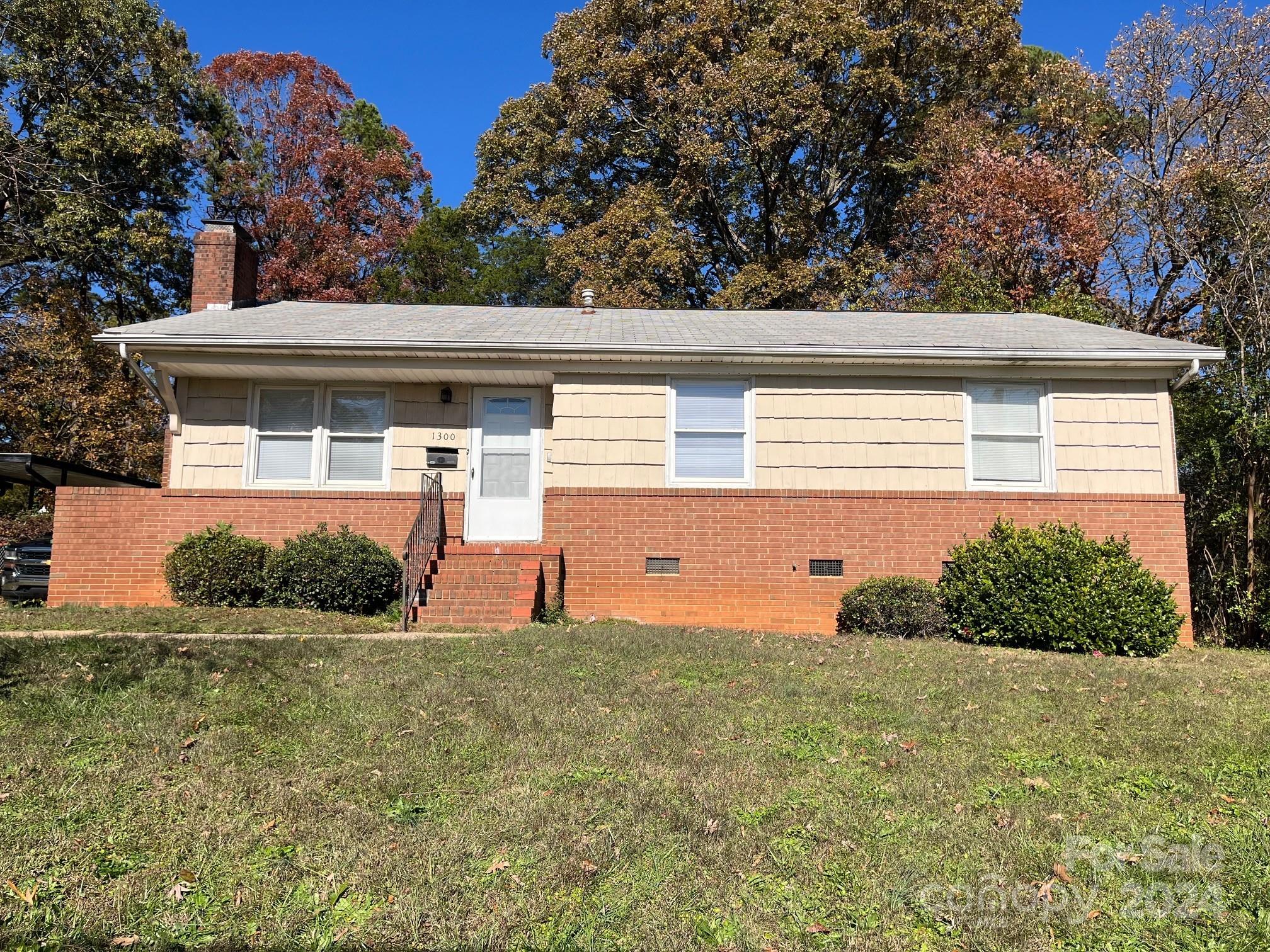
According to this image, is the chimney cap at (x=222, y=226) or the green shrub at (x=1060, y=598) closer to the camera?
the green shrub at (x=1060, y=598)

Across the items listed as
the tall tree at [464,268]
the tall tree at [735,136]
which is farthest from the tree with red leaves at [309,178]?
the tall tree at [735,136]

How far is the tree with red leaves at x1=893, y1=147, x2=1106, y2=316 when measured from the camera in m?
18.7

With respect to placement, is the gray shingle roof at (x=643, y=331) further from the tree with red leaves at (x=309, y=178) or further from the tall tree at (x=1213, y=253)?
the tree with red leaves at (x=309, y=178)

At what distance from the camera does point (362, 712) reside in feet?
18.6

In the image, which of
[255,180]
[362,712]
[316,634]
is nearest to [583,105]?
[255,180]

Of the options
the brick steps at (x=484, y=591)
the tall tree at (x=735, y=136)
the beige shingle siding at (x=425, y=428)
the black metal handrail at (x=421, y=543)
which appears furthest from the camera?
the tall tree at (x=735, y=136)

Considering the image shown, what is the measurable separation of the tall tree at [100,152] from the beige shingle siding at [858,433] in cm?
1644

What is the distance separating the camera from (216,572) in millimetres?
10406

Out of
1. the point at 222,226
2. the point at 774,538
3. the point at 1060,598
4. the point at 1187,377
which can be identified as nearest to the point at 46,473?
the point at 222,226

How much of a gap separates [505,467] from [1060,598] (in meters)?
6.89

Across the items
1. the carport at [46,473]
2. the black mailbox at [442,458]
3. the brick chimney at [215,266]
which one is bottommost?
the carport at [46,473]

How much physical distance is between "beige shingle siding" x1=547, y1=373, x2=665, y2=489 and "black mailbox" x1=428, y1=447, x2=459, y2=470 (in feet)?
4.90

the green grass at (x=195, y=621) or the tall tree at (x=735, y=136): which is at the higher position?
the tall tree at (x=735, y=136)

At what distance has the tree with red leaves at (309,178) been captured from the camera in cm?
2472
